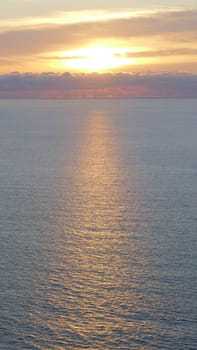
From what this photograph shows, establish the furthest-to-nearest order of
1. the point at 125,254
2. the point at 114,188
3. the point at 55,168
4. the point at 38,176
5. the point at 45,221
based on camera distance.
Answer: the point at 55,168, the point at 38,176, the point at 114,188, the point at 45,221, the point at 125,254

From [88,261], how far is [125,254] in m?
6.05

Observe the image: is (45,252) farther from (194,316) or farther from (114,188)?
(114,188)

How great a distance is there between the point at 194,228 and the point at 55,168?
233ft

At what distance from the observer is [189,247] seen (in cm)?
8312

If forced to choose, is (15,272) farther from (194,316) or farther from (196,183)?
(196,183)

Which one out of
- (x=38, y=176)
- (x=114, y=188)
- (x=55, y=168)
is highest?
(x=55, y=168)

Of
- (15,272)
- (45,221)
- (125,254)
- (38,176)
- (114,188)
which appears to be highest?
(38,176)

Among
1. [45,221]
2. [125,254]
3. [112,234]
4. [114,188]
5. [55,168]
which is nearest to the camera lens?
[125,254]

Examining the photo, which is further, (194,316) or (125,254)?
(125,254)

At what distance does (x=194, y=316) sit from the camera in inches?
2450

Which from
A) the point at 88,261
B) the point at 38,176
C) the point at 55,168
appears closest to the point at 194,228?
the point at 88,261

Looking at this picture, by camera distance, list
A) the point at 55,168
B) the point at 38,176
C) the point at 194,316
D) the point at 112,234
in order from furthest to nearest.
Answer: the point at 55,168, the point at 38,176, the point at 112,234, the point at 194,316

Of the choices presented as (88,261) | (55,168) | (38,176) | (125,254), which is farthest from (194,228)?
(55,168)

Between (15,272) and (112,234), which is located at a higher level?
(112,234)
